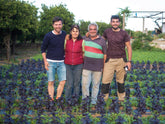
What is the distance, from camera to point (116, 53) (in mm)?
4172

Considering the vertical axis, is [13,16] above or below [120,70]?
above

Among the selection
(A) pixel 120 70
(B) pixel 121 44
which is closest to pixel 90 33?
(B) pixel 121 44

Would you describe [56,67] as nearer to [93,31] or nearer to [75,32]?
[75,32]

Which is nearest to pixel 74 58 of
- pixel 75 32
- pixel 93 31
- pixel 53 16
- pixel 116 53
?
pixel 75 32

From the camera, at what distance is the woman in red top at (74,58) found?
12.9 ft

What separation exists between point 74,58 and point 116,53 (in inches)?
38.1

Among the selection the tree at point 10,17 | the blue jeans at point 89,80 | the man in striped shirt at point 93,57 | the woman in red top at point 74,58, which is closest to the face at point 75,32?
the woman in red top at point 74,58

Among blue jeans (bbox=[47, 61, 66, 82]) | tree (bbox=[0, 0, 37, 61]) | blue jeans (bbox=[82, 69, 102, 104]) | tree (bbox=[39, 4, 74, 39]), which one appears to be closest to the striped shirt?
blue jeans (bbox=[82, 69, 102, 104])

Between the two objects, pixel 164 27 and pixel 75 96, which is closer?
pixel 75 96

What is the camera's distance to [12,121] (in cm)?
303

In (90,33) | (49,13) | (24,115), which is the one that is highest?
(49,13)

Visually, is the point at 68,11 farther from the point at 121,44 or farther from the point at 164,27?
the point at 121,44

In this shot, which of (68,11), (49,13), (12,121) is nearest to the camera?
(12,121)

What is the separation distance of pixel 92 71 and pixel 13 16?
11526 millimetres
